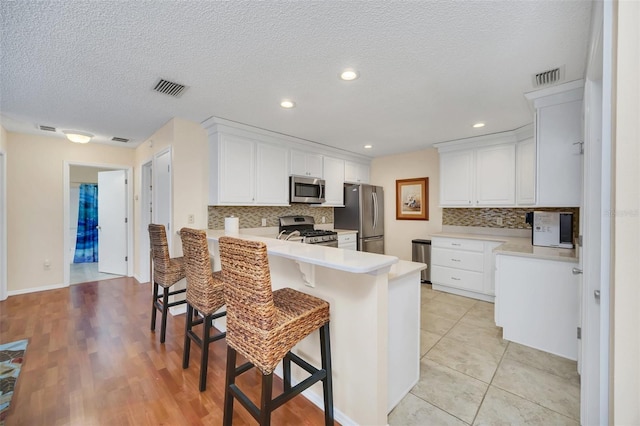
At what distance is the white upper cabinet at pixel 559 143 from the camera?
219cm

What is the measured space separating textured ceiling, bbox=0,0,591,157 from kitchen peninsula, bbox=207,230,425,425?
1.34 meters

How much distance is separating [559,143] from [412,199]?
8.89ft

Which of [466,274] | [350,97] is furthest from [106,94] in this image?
[466,274]

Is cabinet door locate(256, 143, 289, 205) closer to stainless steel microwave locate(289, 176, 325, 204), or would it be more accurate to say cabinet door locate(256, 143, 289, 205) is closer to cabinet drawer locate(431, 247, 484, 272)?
stainless steel microwave locate(289, 176, 325, 204)

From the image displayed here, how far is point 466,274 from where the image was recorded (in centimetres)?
373

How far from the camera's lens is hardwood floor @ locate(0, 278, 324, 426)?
1.61 meters

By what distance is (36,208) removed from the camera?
12.8 ft

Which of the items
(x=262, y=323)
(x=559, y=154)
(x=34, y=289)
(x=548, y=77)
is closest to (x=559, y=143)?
(x=559, y=154)

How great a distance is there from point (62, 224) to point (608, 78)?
603cm

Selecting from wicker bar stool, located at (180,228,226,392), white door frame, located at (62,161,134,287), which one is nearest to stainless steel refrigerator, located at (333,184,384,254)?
wicker bar stool, located at (180,228,226,392)

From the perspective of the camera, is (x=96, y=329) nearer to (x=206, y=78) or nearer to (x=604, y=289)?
(x=206, y=78)

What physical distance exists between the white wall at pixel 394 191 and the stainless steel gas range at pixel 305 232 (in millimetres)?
1569

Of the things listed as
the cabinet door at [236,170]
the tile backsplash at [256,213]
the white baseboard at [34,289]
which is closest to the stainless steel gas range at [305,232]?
the tile backsplash at [256,213]

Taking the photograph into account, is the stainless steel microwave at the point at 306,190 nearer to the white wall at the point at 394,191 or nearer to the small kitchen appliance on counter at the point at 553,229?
the white wall at the point at 394,191
